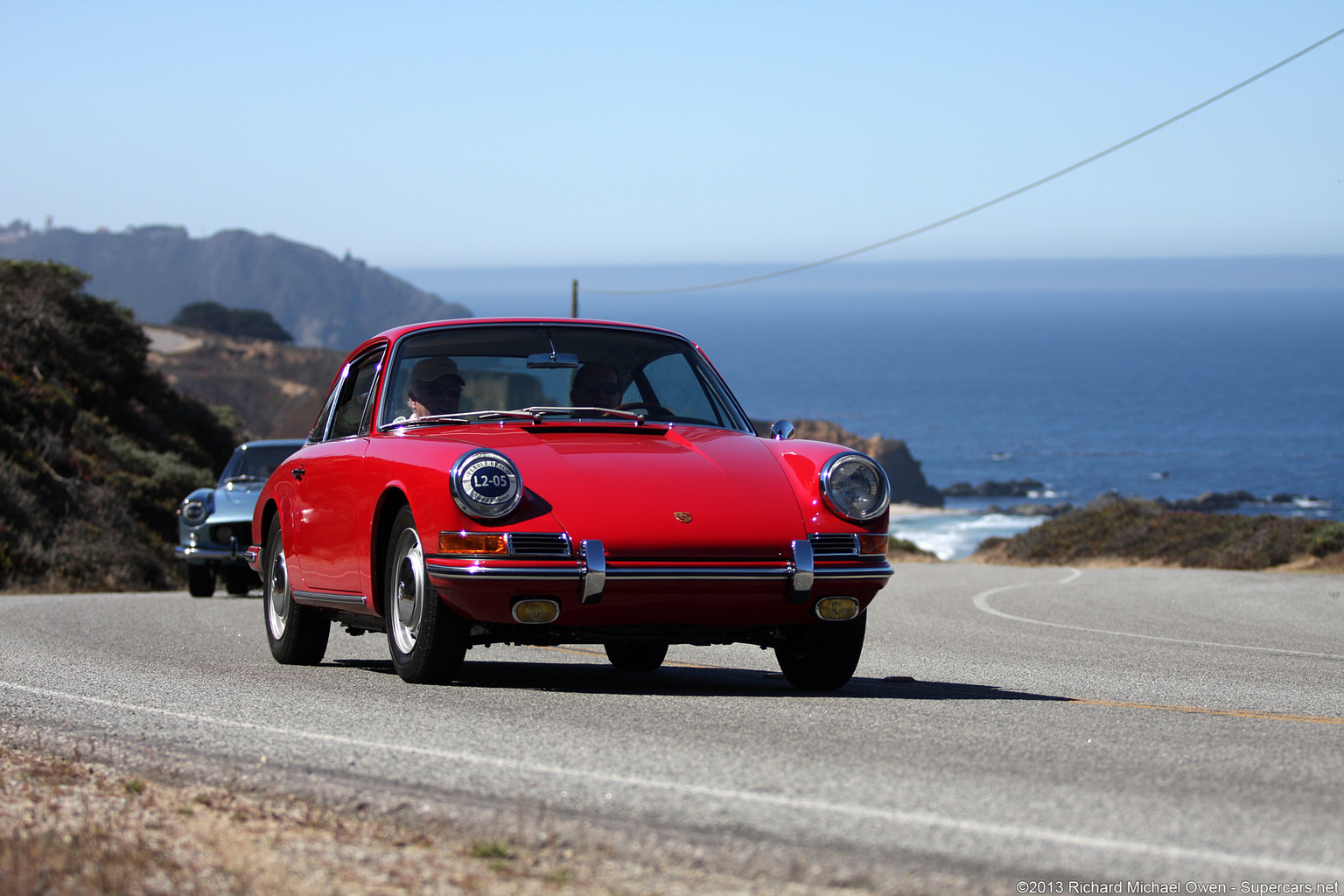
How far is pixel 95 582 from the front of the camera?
837 inches

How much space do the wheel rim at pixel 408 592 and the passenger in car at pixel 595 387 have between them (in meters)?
1.33

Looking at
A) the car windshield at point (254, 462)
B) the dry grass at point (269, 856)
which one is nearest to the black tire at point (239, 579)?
the car windshield at point (254, 462)

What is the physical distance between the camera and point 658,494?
622 cm

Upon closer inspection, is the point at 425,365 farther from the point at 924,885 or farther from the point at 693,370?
the point at 924,885

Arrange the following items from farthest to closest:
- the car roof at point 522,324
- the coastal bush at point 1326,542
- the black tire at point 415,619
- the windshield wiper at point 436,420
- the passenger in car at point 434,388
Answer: the coastal bush at point 1326,542, the car roof at point 522,324, the passenger in car at point 434,388, the windshield wiper at point 436,420, the black tire at point 415,619

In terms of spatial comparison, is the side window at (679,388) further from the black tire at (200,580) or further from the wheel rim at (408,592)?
the black tire at (200,580)

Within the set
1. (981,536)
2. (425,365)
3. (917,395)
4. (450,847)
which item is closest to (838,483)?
(425,365)

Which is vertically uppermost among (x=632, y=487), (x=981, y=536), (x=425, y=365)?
(x=425, y=365)

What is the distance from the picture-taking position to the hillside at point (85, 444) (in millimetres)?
21922

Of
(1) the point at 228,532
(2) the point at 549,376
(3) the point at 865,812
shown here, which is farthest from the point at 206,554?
(3) the point at 865,812

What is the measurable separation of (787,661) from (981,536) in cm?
6822

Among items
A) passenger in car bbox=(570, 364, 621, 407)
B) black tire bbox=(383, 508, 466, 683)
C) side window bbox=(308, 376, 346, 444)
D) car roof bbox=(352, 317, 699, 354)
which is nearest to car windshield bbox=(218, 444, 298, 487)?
side window bbox=(308, 376, 346, 444)

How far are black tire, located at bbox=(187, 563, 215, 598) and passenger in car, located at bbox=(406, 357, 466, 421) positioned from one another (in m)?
10.1

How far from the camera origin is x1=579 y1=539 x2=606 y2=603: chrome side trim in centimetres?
592
